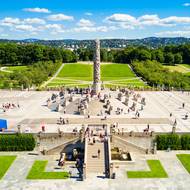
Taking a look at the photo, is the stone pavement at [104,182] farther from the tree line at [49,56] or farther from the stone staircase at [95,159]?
the tree line at [49,56]

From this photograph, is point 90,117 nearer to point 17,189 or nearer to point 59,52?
point 17,189

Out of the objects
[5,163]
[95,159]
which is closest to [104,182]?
[95,159]

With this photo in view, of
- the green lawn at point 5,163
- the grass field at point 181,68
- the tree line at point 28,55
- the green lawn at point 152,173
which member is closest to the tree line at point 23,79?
the green lawn at point 5,163

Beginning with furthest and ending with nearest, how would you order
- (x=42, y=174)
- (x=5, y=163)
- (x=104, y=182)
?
(x=5, y=163)
(x=42, y=174)
(x=104, y=182)

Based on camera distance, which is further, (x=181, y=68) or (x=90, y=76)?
(x=181, y=68)

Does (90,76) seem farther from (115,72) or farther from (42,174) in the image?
(42,174)

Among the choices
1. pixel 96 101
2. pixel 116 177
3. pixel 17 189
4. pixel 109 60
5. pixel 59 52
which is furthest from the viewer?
pixel 109 60

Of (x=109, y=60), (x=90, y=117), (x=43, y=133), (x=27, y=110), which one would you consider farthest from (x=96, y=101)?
(x=109, y=60)
